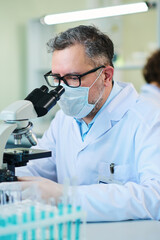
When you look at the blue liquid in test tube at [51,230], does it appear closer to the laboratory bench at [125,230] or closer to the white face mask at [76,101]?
the laboratory bench at [125,230]

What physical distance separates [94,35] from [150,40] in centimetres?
507

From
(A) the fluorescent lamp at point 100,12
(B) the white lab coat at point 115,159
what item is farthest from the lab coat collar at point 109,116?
(A) the fluorescent lamp at point 100,12

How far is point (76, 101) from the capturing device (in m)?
1.96

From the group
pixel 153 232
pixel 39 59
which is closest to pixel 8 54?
pixel 39 59

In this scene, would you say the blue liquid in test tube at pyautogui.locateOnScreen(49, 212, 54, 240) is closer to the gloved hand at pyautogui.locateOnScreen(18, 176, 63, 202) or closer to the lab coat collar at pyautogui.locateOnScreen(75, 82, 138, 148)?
the gloved hand at pyautogui.locateOnScreen(18, 176, 63, 202)

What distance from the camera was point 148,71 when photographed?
14.0ft

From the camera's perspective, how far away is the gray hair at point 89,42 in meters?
1.96

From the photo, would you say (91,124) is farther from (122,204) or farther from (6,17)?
(6,17)

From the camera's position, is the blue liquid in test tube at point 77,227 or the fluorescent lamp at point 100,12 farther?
the fluorescent lamp at point 100,12

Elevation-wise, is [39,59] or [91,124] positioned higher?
[39,59]

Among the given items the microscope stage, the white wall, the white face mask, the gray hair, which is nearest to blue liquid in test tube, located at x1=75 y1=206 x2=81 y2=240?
the microscope stage

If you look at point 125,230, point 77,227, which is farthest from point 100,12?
point 77,227

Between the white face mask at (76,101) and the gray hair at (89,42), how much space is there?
0.18m

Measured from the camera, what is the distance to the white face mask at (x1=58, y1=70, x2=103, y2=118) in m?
1.94
